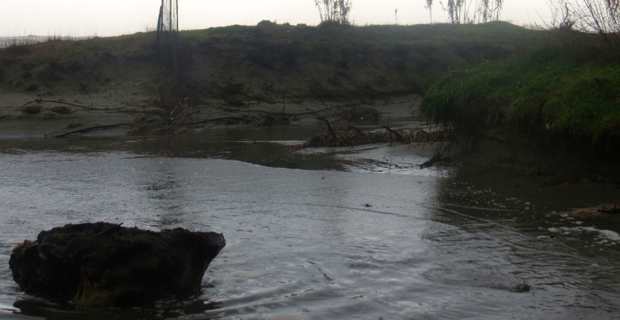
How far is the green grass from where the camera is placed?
31.7ft

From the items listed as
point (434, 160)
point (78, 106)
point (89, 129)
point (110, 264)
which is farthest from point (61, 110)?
point (110, 264)

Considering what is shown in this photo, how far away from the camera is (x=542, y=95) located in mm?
10672

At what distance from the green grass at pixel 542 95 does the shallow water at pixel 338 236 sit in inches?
42.9

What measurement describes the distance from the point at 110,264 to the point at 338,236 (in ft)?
9.08

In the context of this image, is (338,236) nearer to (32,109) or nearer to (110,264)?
(110,264)

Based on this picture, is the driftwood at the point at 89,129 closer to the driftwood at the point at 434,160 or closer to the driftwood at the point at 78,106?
the driftwood at the point at 78,106

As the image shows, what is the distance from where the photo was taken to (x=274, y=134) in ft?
69.0

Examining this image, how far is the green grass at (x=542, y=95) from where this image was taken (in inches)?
380

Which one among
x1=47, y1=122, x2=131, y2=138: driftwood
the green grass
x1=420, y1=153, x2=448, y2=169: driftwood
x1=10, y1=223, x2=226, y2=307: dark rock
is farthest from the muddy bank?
x1=10, y1=223, x2=226, y2=307: dark rock

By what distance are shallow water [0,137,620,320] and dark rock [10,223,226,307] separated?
0.13m

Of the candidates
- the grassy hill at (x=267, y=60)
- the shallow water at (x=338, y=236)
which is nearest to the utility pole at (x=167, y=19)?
the grassy hill at (x=267, y=60)

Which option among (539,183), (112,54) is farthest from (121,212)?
(112,54)

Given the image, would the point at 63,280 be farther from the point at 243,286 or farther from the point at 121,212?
the point at 121,212

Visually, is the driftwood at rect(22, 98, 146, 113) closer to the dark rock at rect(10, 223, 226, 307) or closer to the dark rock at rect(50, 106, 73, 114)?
A: the dark rock at rect(50, 106, 73, 114)
